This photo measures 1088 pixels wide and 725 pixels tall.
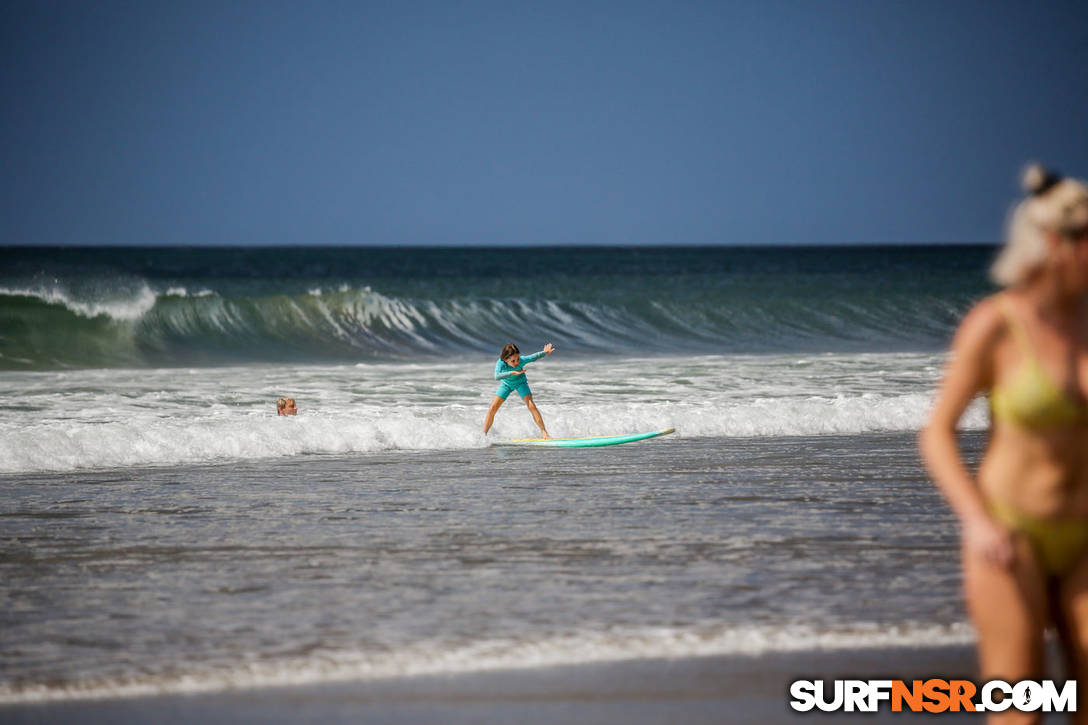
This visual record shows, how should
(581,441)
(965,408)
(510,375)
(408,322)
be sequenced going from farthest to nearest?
(408,322), (510,375), (581,441), (965,408)

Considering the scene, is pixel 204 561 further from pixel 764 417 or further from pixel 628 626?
pixel 764 417

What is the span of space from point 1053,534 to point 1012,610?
221mm

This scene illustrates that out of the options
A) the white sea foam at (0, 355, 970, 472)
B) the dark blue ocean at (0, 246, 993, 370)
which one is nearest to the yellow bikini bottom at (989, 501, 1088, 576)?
the white sea foam at (0, 355, 970, 472)

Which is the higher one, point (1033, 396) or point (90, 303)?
point (90, 303)

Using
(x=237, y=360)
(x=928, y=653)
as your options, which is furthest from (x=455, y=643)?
(x=237, y=360)

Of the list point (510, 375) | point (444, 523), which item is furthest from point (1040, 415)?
point (510, 375)

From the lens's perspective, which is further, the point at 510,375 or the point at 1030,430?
the point at 510,375

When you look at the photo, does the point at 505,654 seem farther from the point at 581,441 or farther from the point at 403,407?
the point at 403,407

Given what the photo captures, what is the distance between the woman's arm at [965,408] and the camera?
2.81m

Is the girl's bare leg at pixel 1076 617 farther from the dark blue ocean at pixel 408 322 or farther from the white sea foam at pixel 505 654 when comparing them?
the dark blue ocean at pixel 408 322

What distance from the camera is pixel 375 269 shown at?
85.1 meters

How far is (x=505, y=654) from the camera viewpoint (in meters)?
4.95

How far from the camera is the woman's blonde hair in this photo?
2.81 m

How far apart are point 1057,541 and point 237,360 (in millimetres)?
26028
